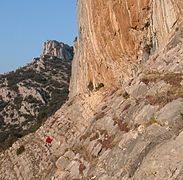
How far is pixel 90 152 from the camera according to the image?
81.0ft

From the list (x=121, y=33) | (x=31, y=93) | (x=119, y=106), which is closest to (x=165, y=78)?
(x=119, y=106)

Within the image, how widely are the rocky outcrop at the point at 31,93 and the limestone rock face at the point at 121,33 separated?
4302cm

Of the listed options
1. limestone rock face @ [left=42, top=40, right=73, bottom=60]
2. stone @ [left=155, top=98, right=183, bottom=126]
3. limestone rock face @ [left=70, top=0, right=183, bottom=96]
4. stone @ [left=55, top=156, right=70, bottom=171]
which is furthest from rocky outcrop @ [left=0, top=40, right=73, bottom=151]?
stone @ [left=155, top=98, right=183, bottom=126]

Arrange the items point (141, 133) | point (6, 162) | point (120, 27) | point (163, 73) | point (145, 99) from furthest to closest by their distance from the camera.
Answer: point (6, 162) → point (120, 27) → point (163, 73) → point (145, 99) → point (141, 133)

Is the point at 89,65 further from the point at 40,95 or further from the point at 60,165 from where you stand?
the point at 40,95

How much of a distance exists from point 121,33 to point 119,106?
55.5ft

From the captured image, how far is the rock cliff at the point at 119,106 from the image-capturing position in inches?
719

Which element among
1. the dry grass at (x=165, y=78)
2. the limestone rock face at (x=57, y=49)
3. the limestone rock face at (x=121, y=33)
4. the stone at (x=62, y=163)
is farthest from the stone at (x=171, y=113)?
the limestone rock face at (x=57, y=49)

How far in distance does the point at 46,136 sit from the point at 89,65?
8.62 metres

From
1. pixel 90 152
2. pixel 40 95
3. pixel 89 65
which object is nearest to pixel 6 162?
pixel 89 65

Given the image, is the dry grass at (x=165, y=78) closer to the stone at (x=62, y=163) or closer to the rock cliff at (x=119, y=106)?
the rock cliff at (x=119, y=106)

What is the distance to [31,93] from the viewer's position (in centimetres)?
12081

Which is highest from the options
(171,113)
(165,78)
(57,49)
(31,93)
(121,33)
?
(57,49)

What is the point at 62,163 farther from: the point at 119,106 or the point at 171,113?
the point at 171,113
